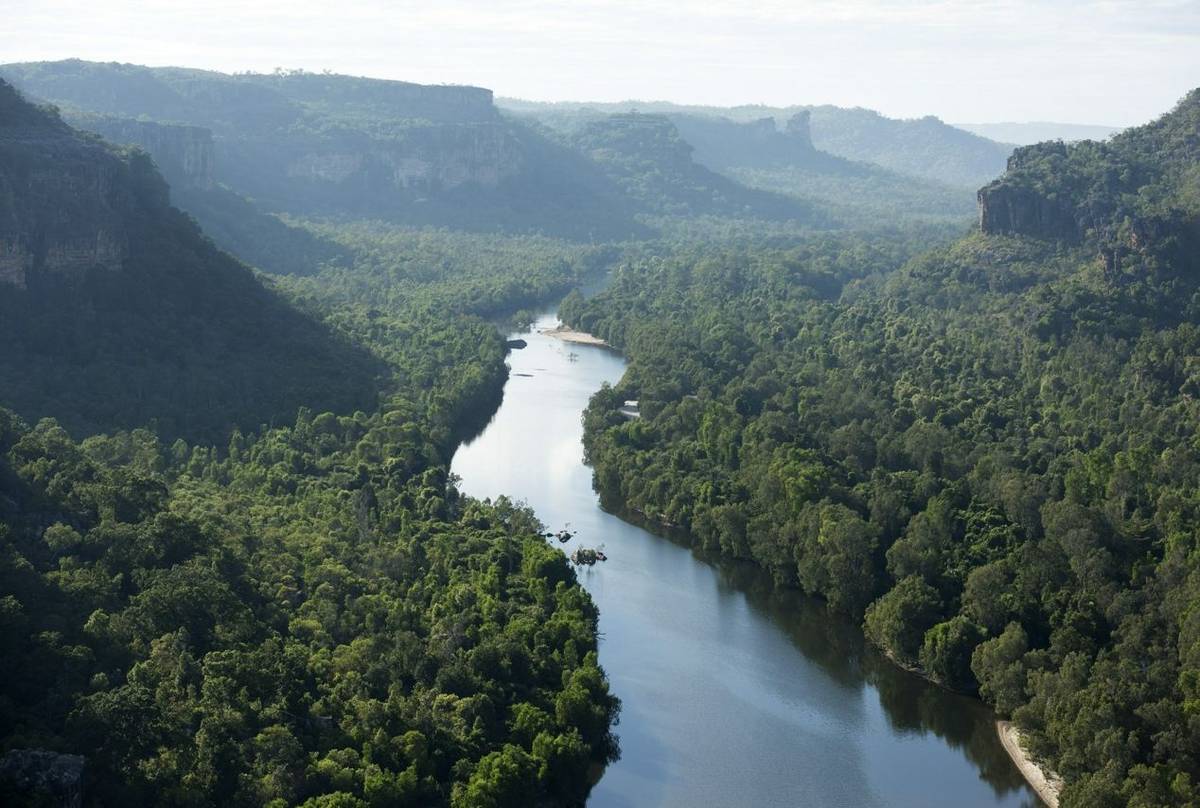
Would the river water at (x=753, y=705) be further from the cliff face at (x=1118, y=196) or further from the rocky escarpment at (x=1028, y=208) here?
the rocky escarpment at (x=1028, y=208)

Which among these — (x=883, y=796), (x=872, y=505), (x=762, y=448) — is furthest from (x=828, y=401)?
(x=883, y=796)

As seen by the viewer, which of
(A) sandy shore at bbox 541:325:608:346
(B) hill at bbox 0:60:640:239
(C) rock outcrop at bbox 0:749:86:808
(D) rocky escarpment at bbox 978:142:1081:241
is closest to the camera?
(C) rock outcrop at bbox 0:749:86:808

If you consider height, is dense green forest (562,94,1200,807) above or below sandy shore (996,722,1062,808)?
above

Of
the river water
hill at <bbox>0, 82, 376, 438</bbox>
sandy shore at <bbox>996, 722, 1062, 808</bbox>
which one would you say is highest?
hill at <bbox>0, 82, 376, 438</bbox>

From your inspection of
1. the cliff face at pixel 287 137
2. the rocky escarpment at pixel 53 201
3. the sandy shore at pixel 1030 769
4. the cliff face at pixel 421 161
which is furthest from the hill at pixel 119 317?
the cliff face at pixel 421 161

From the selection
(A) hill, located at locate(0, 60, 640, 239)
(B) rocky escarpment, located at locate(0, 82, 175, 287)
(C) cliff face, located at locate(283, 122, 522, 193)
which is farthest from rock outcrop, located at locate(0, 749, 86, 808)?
(C) cliff face, located at locate(283, 122, 522, 193)

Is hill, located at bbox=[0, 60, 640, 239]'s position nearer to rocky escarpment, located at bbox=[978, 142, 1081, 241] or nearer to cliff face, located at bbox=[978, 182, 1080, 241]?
rocky escarpment, located at bbox=[978, 142, 1081, 241]
